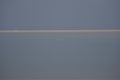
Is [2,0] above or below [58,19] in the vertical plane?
above

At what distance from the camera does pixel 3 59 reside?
1.94 m

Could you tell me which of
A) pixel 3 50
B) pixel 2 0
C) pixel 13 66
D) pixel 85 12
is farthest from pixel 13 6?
pixel 85 12

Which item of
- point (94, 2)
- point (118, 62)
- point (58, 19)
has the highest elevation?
point (94, 2)

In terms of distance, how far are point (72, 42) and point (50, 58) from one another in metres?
0.31

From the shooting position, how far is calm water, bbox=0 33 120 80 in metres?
1.89

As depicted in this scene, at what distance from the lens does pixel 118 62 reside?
1.94 m

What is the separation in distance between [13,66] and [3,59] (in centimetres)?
14

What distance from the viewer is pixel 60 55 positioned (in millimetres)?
1924

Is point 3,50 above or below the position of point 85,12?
below

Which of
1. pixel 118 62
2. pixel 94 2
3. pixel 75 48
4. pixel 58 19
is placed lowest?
pixel 118 62

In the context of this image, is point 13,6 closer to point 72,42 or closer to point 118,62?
point 72,42

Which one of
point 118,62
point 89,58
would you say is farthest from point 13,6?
point 118,62

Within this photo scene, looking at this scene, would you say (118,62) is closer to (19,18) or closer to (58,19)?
(58,19)

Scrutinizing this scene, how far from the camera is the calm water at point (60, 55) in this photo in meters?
1.89
